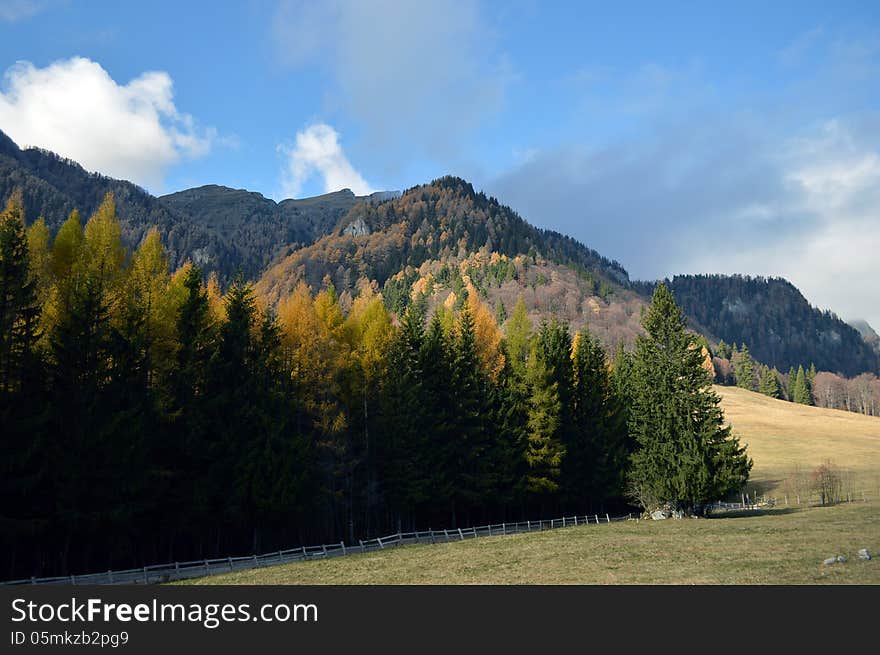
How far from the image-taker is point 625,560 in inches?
978

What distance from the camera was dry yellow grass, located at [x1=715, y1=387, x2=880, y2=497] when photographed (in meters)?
85.2

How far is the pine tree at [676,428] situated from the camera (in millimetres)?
46250

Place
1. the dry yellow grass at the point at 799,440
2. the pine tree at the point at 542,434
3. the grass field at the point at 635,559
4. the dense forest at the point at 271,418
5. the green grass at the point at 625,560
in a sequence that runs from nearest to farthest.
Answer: the green grass at the point at 625,560 < the grass field at the point at 635,559 < the dense forest at the point at 271,418 < the pine tree at the point at 542,434 < the dry yellow grass at the point at 799,440

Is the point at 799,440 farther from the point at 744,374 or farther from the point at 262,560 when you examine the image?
the point at 262,560

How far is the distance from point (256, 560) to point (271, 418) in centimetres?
774

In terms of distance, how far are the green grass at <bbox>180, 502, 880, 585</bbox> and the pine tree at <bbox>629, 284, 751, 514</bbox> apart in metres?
7.49

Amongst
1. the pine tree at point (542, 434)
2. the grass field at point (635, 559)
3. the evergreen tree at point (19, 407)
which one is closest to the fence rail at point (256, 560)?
the grass field at point (635, 559)

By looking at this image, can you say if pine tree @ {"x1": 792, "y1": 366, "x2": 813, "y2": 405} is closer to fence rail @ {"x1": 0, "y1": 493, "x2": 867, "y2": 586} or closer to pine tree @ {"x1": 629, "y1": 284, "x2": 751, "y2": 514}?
pine tree @ {"x1": 629, "y1": 284, "x2": 751, "y2": 514}

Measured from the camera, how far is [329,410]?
4069cm

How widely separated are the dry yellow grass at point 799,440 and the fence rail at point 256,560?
5220 cm

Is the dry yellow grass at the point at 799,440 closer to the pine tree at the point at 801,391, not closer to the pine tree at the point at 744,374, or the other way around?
the pine tree at the point at 801,391

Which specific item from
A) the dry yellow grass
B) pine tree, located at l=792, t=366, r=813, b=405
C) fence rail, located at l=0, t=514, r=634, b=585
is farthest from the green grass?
pine tree, located at l=792, t=366, r=813, b=405
